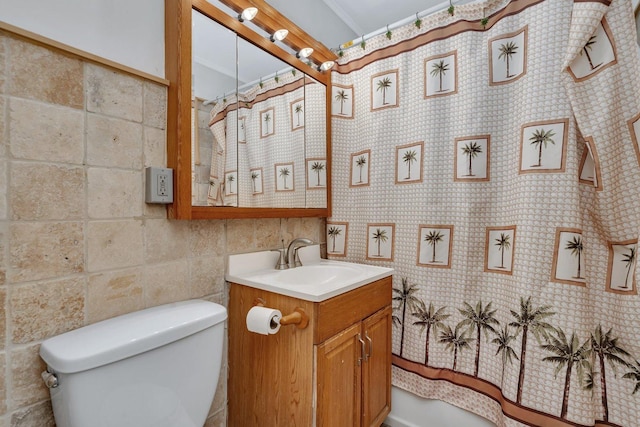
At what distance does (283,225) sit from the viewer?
1.45 meters

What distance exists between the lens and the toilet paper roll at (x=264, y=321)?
0.91 m

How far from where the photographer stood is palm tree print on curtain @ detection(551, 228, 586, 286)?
101 centimetres

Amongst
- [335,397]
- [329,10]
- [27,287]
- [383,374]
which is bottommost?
[383,374]

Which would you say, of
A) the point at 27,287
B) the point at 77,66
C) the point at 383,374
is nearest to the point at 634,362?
the point at 383,374

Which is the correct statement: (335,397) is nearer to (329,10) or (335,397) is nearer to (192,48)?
(192,48)

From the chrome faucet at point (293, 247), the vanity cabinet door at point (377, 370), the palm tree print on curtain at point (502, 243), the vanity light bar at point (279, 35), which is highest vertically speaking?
the vanity light bar at point (279, 35)

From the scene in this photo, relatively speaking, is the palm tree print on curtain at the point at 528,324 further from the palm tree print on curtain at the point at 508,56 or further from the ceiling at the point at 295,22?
the ceiling at the point at 295,22

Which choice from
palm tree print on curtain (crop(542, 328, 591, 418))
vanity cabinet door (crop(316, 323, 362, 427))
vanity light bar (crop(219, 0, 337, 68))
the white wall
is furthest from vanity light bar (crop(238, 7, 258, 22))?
palm tree print on curtain (crop(542, 328, 591, 418))

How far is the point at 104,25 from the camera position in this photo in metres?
0.85

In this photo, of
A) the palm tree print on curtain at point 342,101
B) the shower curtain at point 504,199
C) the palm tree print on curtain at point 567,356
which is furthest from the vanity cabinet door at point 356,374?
the palm tree print on curtain at point 342,101

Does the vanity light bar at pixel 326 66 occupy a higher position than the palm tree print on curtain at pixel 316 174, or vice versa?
the vanity light bar at pixel 326 66

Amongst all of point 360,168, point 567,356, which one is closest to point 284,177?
point 360,168

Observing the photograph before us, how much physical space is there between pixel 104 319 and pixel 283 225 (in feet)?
2.62

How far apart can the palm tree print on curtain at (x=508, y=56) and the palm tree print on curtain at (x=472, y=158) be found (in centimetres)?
25
